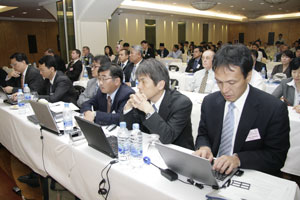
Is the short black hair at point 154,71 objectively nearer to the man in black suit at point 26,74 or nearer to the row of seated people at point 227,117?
the row of seated people at point 227,117

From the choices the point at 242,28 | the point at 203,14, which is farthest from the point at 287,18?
the point at 203,14

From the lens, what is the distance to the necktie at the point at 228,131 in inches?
62.3

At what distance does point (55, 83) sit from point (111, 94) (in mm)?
1293

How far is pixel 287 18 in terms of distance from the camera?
1912 cm

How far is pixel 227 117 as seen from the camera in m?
1.60

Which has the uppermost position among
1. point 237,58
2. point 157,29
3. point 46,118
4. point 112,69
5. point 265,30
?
point 265,30

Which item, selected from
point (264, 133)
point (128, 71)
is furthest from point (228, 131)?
point (128, 71)

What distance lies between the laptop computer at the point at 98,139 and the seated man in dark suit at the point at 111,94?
0.51 metres

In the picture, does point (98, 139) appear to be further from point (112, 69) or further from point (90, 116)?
point (112, 69)

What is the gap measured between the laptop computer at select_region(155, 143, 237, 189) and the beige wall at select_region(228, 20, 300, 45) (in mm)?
22299

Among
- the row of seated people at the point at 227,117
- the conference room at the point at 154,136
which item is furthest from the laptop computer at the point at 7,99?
the row of seated people at the point at 227,117

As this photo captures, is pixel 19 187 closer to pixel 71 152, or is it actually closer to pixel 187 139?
pixel 71 152

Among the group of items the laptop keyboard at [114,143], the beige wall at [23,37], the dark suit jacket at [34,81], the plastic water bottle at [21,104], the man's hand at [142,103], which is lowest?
the laptop keyboard at [114,143]

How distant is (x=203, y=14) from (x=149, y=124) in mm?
15652
